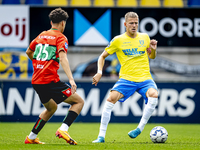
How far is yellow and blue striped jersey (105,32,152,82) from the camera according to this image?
5.37m

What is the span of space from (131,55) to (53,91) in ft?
4.41

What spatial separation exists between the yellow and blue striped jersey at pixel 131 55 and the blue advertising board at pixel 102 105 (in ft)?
15.6

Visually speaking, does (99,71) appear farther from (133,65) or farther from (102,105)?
(102,105)

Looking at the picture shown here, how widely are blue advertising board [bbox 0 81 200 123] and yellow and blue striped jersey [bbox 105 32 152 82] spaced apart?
4.75 meters

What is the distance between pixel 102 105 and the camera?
10.1m

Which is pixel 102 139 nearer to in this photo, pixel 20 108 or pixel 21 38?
pixel 20 108

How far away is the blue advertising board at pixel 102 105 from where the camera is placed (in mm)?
10023

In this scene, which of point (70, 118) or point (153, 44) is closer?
point (70, 118)

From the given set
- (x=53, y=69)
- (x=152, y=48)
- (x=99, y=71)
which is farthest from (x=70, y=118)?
(x=152, y=48)

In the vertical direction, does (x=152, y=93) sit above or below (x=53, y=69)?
below

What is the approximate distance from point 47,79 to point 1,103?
18.8ft

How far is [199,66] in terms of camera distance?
1139 cm

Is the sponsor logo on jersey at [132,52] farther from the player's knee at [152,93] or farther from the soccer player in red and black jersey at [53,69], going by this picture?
the soccer player in red and black jersey at [53,69]

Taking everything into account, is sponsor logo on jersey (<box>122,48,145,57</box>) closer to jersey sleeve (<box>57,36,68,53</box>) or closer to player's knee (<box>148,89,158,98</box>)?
player's knee (<box>148,89,158,98</box>)
